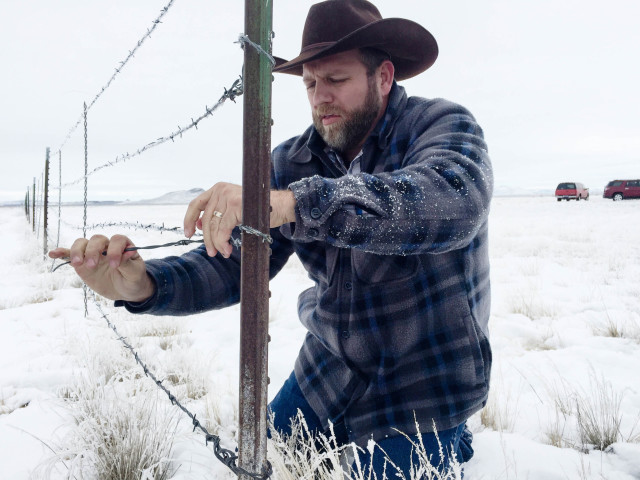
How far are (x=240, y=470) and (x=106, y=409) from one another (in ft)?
4.03

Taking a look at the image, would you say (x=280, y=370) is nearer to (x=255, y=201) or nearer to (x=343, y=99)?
(x=343, y=99)

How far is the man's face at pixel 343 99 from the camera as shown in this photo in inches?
77.3

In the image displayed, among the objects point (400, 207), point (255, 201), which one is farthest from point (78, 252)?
point (400, 207)

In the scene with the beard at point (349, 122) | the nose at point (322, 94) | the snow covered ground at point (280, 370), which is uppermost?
the nose at point (322, 94)

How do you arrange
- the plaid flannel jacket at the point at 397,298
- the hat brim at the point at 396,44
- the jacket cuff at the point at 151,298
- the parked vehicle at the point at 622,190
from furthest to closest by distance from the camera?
the parked vehicle at the point at 622,190
the hat brim at the point at 396,44
the jacket cuff at the point at 151,298
the plaid flannel jacket at the point at 397,298

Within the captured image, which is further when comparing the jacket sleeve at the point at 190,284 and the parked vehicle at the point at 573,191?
the parked vehicle at the point at 573,191

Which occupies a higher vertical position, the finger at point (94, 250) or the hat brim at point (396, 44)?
the hat brim at point (396, 44)

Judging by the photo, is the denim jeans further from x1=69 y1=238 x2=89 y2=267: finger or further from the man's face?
the man's face

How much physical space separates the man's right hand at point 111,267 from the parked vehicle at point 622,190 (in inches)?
1468

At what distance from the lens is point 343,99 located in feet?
6.55

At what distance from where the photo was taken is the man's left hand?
0.97 m

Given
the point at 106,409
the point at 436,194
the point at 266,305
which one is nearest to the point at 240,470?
the point at 266,305

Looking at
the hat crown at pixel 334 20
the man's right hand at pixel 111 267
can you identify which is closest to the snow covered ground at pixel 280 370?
the man's right hand at pixel 111 267

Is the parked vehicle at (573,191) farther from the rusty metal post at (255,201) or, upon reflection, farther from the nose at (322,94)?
the rusty metal post at (255,201)
